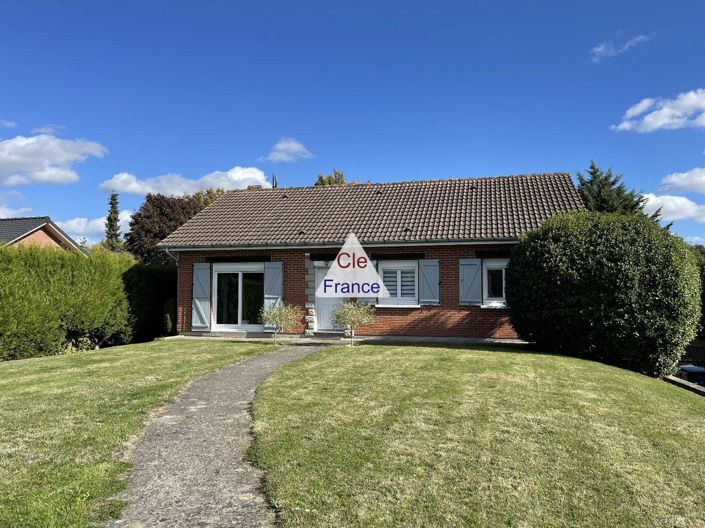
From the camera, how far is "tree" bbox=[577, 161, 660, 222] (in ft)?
91.7

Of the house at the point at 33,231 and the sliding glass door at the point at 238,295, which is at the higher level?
the house at the point at 33,231

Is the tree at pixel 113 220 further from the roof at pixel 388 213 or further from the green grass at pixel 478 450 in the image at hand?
the green grass at pixel 478 450

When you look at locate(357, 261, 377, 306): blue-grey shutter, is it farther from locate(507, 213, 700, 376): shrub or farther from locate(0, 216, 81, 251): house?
locate(0, 216, 81, 251): house

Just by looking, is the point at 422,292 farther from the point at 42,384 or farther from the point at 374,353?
the point at 42,384

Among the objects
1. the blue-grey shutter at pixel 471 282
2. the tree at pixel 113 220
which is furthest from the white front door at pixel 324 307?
the tree at pixel 113 220

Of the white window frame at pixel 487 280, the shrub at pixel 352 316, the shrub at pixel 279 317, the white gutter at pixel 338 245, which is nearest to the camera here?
the shrub at pixel 352 316

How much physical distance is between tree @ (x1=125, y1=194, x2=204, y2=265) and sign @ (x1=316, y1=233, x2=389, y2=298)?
998 inches

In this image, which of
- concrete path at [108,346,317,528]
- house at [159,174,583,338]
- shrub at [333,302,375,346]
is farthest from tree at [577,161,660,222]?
concrete path at [108,346,317,528]

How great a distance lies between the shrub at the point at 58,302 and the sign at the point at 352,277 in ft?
21.6

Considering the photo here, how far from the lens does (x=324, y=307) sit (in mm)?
16562

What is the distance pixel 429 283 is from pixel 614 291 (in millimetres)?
5629

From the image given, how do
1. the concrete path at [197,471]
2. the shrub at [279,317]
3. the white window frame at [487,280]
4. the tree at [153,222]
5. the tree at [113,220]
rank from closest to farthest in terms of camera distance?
the concrete path at [197,471], the shrub at [279,317], the white window frame at [487,280], the tree at [153,222], the tree at [113,220]

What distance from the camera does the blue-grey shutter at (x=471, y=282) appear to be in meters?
15.4

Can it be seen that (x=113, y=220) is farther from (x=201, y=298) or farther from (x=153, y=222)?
(x=201, y=298)
